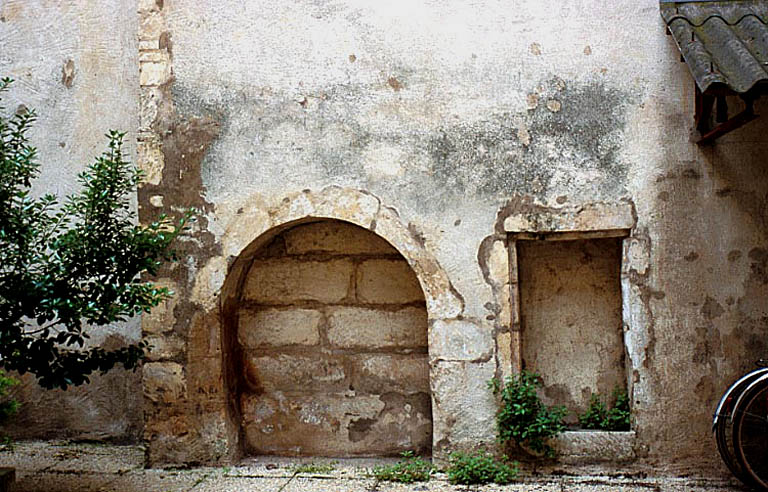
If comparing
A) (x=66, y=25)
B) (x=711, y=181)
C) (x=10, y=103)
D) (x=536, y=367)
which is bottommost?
(x=536, y=367)

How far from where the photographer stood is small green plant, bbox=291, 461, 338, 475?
4777mm

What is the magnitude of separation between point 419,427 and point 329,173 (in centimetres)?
166

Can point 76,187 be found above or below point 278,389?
above

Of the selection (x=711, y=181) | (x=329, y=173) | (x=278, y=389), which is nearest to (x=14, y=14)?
(x=329, y=173)

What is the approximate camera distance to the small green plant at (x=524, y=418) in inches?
177

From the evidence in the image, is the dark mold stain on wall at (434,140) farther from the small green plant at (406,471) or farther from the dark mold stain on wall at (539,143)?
the small green plant at (406,471)

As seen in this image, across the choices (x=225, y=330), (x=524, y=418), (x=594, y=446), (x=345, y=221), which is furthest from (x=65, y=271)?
(x=594, y=446)

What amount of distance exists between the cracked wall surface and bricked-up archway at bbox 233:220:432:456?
30 cm

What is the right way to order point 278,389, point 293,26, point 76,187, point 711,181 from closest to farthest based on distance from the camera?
point 711,181, point 293,26, point 278,389, point 76,187

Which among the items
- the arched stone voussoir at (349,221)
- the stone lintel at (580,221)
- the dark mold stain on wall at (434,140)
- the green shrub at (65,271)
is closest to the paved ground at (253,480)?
the green shrub at (65,271)

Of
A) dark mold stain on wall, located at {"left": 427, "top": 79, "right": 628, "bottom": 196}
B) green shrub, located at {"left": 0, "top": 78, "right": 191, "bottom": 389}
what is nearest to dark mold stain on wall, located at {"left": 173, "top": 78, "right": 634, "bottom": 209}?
dark mold stain on wall, located at {"left": 427, "top": 79, "right": 628, "bottom": 196}

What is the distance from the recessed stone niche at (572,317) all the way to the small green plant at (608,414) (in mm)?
48

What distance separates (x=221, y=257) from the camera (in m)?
4.77

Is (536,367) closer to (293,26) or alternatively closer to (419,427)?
(419,427)
